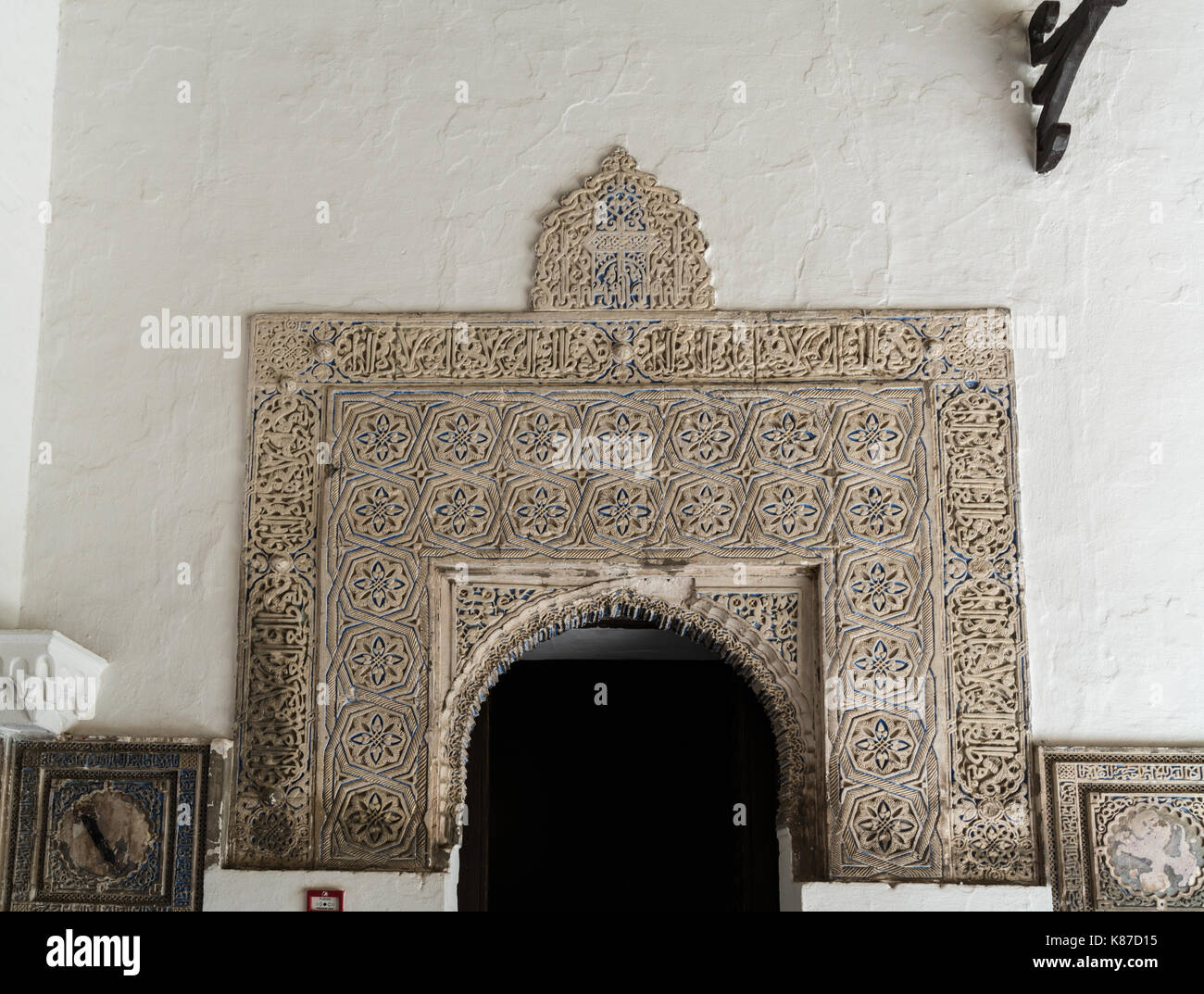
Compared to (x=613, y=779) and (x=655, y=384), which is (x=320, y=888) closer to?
(x=655, y=384)

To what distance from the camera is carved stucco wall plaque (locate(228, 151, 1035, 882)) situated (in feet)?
12.1

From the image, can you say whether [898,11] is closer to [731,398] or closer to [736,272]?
[736,272]

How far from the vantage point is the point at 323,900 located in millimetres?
3607

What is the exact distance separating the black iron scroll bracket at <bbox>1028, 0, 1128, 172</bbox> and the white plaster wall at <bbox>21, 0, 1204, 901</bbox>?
0.24ft

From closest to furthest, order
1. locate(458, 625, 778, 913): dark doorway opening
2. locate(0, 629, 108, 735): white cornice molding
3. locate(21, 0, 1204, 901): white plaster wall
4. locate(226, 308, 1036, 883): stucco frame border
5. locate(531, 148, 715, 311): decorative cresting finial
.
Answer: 1. locate(0, 629, 108, 735): white cornice molding
2. locate(226, 308, 1036, 883): stucco frame border
3. locate(21, 0, 1204, 901): white plaster wall
4. locate(531, 148, 715, 311): decorative cresting finial
5. locate(458, 625, 778, 913): dark doorway opening

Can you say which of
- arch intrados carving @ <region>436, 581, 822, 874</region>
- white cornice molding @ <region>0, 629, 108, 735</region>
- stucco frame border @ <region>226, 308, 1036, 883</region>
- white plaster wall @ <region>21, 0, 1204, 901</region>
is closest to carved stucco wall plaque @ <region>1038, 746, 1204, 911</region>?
Result: stucco frame border @ <region>226, 308, 1036, 883</region>

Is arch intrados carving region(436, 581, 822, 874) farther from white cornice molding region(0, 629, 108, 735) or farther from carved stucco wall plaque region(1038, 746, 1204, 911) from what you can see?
white cornice molding region(0, 629, 108, 735)

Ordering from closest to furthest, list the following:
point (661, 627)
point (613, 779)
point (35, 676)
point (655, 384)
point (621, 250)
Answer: point (35, 676) → point (661, 627) → point (655, 384) → point (621, 250) → point (613, 779)

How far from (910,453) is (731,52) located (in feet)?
4.43

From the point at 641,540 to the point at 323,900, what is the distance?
1.27 m

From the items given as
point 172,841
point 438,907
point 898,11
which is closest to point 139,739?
point 172,841

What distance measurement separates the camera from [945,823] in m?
3.65

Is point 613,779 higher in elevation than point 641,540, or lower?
lower

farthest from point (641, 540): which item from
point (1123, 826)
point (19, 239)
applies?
point (19, 239)
